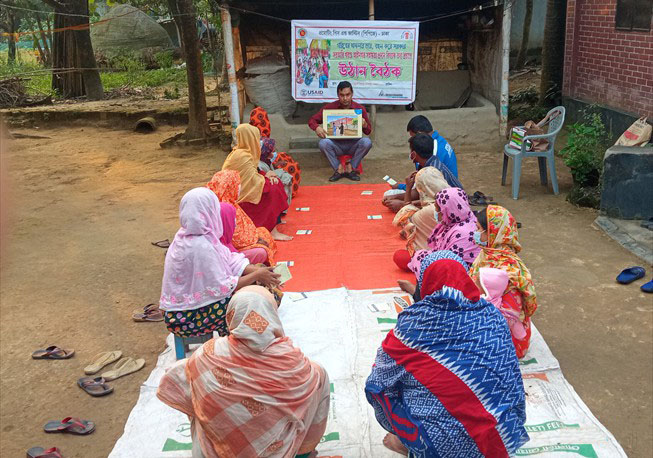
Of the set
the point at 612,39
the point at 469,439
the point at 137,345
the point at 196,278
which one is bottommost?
the point at 137,345

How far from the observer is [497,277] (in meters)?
3.85

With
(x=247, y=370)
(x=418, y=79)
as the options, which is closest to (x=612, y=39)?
(x=418, y=79)

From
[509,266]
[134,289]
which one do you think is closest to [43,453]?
[134,289]

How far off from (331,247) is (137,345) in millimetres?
2172

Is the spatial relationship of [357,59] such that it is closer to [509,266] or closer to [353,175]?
[353,175]

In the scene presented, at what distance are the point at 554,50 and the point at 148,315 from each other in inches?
345

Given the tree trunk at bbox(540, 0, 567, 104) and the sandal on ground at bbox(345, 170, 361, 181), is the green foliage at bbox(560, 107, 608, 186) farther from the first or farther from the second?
the tree trunk at bbox(540, 0, 567, 104)

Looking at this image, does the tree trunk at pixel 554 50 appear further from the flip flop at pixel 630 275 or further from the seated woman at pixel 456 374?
the seated woman at pixel 456 374

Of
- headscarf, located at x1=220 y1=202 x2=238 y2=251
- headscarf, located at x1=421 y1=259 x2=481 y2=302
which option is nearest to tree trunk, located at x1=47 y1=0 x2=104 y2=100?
headscarf, located at x1=220 y1=202 x2=238 y2=251

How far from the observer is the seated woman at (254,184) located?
604 centimetres

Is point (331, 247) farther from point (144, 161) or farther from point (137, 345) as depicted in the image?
point (144, 161)

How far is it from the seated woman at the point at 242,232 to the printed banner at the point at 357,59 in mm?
4279

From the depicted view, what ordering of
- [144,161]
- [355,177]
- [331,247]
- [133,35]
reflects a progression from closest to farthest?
[331,247] → [355,177] → [144,161] → [133,35]

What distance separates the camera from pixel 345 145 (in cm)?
860
